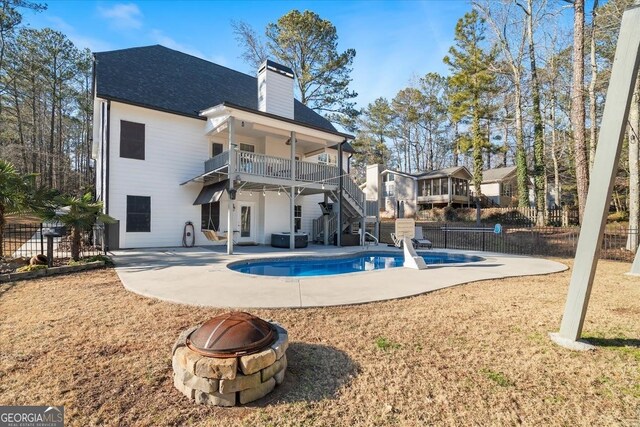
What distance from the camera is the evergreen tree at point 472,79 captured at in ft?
86.8

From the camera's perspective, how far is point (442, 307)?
5.21 metres

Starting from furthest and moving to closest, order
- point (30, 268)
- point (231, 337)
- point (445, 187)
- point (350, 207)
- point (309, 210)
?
point (445, 187)
point (309, 210)
point (350, 207)
point (30, 268)
point (231, 337)

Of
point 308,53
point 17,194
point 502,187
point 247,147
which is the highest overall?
A: point 308,53

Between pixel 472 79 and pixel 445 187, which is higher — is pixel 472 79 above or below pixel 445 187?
above

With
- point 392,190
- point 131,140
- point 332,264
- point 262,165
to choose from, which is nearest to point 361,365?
point 332,264

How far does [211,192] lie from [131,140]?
12.3 feet

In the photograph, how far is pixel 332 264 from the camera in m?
11.4

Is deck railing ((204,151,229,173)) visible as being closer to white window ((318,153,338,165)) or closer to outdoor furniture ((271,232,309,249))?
outdoor furniture ((271,232,309,249))

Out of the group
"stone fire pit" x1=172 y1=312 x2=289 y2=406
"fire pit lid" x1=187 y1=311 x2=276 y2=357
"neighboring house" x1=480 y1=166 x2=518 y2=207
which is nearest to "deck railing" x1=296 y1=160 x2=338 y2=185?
"fire pit lid" x1=187 y1=311 x2=276 y2=357

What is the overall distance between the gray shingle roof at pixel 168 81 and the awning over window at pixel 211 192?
336 cm

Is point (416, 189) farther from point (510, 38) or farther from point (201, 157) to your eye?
point (201, 157)

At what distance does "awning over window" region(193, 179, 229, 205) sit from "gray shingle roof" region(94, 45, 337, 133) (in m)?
3.36

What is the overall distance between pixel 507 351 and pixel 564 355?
1.96ft

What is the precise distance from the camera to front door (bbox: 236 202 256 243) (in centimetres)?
1562
